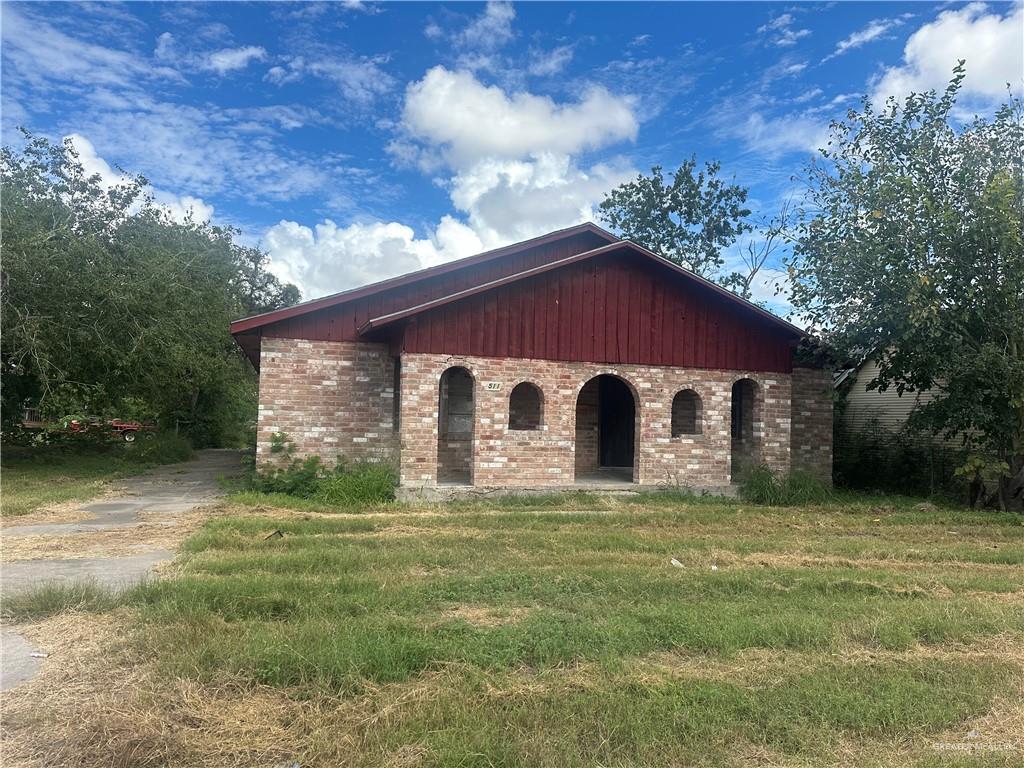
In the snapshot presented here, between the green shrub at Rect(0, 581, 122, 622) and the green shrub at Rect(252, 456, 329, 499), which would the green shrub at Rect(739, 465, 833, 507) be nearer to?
the green shrub at Rect(252, 456, 329, 499)

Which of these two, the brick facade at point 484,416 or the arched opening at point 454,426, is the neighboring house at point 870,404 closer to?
the brick facade at point 484,416

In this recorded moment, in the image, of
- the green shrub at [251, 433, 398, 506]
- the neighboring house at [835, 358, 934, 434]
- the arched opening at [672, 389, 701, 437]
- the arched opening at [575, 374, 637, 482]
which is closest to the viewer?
the green shrub at [251, 433, 398, 506]

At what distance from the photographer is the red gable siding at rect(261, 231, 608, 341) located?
13094 millimetres

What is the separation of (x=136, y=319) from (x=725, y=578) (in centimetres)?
1486

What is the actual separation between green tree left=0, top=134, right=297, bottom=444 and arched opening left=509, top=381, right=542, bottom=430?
8.82m

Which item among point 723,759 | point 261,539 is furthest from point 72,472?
point 723,759

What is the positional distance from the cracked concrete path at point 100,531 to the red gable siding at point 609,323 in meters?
5.12

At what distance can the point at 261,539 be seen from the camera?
8.12 m

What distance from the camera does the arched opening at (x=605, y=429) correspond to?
15648mm

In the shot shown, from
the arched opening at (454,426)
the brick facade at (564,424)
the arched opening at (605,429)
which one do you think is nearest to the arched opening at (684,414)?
the arched opening at (605,429)

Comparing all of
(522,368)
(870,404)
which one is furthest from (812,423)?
(522,368)

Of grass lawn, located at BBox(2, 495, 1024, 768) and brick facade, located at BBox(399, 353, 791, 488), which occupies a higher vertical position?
brick facade, located at BBox(399, 353, 791, 488)

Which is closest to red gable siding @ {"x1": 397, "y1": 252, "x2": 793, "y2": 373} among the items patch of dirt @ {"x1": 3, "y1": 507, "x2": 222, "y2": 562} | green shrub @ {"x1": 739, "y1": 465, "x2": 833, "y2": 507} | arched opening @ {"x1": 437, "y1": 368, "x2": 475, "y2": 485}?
arched opening @ {"x1": 437, "y1": 368, "x2": 475, "y2": 485}

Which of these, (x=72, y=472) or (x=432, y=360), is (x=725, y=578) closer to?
(x=432, y=360)
